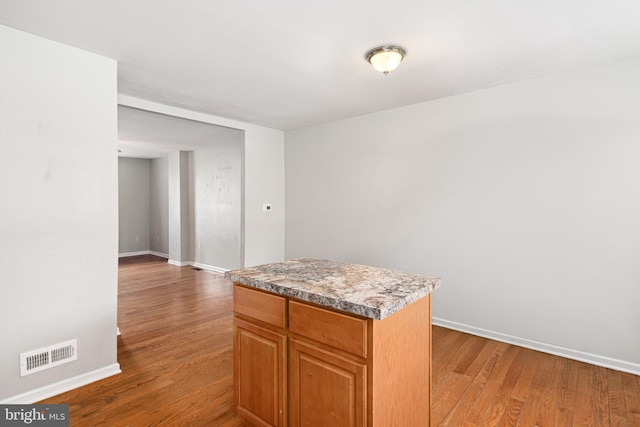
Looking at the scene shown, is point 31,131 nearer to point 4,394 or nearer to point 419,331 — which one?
point 4,394

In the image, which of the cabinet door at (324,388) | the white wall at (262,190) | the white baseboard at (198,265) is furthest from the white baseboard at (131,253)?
the cabinet door at (324,388)

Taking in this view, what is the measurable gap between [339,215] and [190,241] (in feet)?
12.9

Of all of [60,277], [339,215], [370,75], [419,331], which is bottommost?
[419,331]

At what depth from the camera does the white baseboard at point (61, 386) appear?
6.77ft

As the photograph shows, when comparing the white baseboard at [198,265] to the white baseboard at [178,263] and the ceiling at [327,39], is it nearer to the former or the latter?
the white baseboard at [178,263]

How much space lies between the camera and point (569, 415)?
1.98m

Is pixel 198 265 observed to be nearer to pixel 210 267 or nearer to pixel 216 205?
pixel 210 267

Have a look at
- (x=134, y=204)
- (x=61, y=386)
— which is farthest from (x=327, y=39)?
(x=134, y=204)

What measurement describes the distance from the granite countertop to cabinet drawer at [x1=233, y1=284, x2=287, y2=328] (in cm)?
5

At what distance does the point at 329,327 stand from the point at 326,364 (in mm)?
182

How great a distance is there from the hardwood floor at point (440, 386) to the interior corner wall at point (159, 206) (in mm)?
4592

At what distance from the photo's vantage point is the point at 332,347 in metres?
1.45

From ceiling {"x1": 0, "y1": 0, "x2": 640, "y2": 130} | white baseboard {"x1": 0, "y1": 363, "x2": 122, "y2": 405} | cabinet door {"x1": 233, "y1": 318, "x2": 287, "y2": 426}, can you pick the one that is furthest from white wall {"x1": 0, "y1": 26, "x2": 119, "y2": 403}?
cabinet door {"x1": 233, "y1": 318, "x2": 287, "y2": 426}

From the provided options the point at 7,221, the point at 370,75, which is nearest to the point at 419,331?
the point at 370,75
